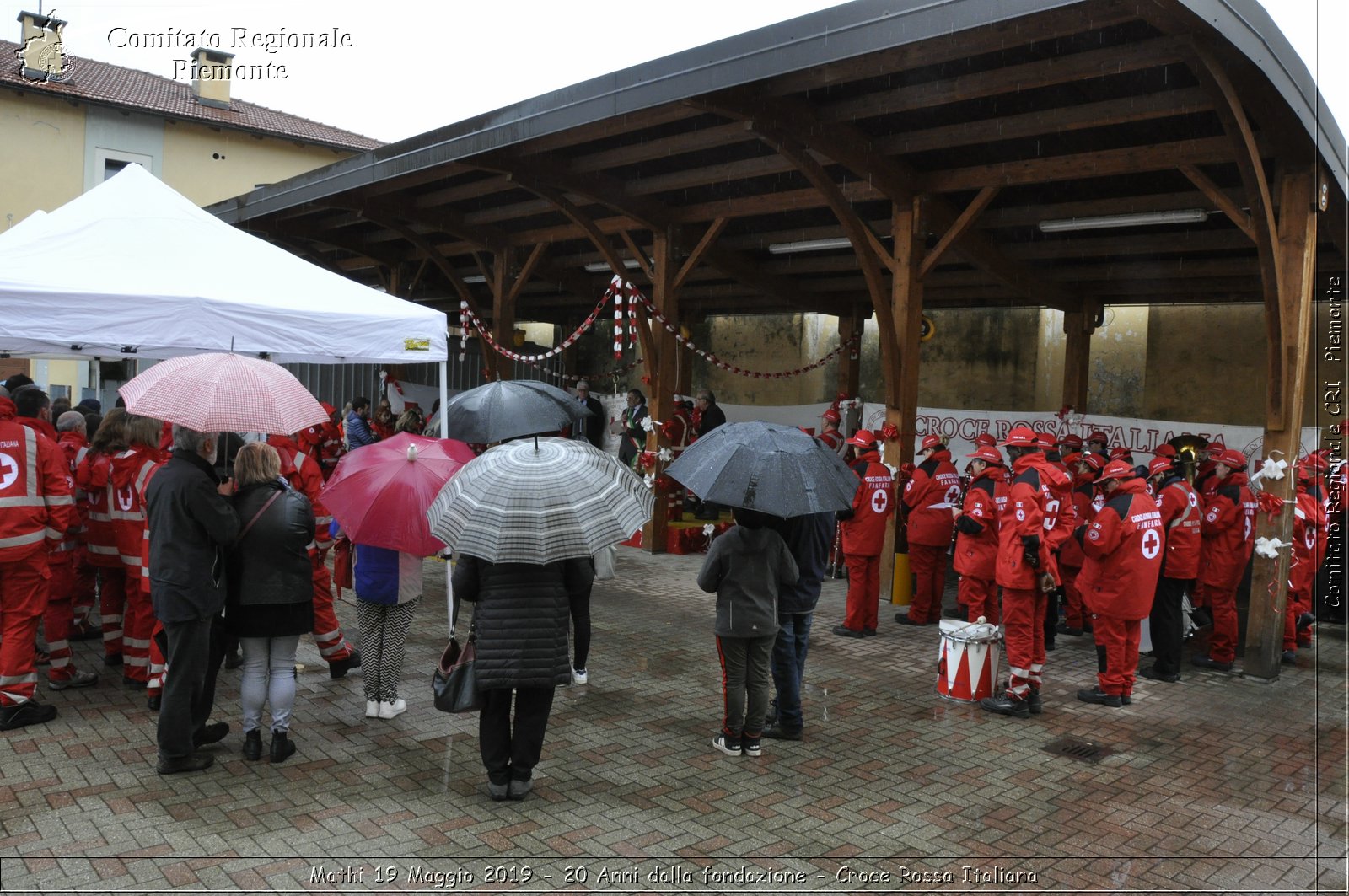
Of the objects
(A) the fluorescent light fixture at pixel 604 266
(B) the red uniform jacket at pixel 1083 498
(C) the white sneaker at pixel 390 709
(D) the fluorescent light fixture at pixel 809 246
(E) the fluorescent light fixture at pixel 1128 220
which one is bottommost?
(C) the white sneaker at pixel 390 709

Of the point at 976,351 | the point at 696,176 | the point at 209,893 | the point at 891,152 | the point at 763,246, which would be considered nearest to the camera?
the point at 209,893

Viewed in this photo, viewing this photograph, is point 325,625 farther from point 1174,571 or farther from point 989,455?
point 1174,571

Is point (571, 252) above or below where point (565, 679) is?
above

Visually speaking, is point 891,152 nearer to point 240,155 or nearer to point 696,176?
point 696,176

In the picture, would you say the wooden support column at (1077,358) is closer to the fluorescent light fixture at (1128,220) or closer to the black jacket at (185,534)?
the fluorescent light fixture at (1128,220)

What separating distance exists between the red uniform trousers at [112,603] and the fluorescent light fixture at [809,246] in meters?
8.73

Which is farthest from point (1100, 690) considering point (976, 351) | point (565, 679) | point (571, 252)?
point (571, 252)

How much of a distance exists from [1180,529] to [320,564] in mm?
6488

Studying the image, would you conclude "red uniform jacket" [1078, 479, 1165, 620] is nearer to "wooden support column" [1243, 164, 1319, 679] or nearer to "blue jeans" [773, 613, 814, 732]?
"wooden support column" [1243, 164, 1319, 679]

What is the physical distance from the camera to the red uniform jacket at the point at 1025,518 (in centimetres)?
618

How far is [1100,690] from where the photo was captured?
677cm

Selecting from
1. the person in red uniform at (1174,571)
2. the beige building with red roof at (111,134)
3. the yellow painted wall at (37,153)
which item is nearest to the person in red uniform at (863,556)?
the person in red uniform at (1174,571)

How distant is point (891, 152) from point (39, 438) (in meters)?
7.36

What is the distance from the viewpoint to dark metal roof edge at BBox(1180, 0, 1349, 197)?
5.57 meters
